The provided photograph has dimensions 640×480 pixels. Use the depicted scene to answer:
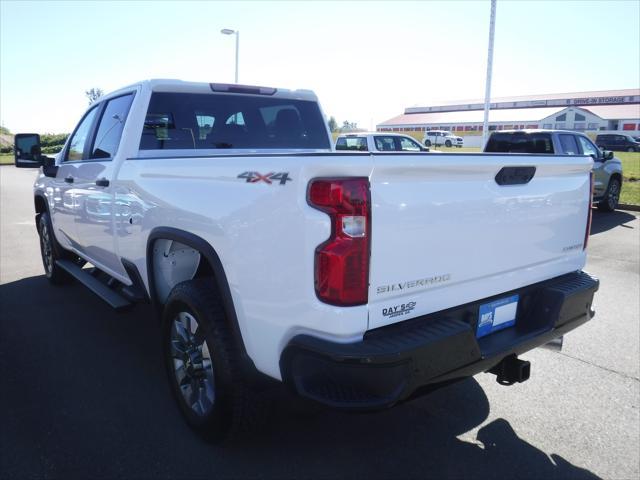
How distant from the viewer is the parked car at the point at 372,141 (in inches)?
626

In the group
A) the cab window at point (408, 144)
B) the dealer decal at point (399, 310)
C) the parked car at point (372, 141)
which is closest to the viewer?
the dealer decal at point (399, 310)

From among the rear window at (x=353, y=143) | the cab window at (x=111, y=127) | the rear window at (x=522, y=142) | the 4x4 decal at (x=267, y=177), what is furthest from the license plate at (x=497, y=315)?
the rear window at (x=353, y=143)

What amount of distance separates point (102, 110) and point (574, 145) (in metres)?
9.56

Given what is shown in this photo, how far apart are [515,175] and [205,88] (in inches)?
101

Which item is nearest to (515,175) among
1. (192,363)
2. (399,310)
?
(399,310)

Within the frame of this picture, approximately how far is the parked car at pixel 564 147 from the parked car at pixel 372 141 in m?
4.40

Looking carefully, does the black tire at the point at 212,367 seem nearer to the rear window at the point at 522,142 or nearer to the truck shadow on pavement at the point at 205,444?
the truck shadow on pavement at the point at 205,444

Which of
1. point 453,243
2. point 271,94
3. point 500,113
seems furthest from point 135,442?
point 500,113

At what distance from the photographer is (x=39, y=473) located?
268 cm

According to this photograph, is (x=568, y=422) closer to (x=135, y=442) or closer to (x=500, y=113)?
(x=135, y=442)

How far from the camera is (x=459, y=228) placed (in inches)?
94.7

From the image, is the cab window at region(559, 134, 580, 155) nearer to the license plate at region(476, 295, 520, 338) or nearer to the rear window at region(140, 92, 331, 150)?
the rear window at region(140, 92, 331, 150)

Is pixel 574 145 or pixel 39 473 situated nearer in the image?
pixel 39 473

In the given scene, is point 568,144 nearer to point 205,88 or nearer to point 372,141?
point 372,141
